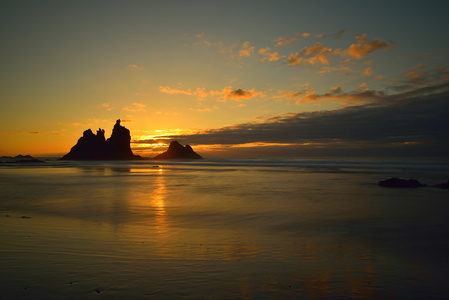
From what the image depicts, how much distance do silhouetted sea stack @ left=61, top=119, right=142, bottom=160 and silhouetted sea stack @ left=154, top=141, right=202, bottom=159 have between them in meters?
27.3

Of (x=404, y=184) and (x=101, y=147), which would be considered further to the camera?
(x=101, y=147)

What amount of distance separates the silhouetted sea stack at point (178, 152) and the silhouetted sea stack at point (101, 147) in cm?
2727

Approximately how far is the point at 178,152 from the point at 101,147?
4932 centimetres

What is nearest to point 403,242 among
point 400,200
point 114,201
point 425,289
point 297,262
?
A: point 425,289

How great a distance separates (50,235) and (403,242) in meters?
11.2

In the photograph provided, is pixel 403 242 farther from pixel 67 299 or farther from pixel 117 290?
pixel 67 299

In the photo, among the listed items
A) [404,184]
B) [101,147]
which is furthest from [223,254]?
[101,147]

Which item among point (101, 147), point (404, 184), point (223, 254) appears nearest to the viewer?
point (223, 254)

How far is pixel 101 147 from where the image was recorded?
6580 inches

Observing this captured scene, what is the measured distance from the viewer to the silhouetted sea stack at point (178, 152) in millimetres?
191712

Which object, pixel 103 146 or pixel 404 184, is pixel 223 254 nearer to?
pixel 404 184

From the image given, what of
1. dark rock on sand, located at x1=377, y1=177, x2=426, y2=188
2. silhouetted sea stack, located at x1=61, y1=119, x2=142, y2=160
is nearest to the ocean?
dark rock on sand, located at x1=377, y1=177, x2=426, y2=188

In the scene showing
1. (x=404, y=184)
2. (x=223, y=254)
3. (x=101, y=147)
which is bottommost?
(x=404, y=184)

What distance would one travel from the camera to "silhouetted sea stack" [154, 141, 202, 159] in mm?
191712
